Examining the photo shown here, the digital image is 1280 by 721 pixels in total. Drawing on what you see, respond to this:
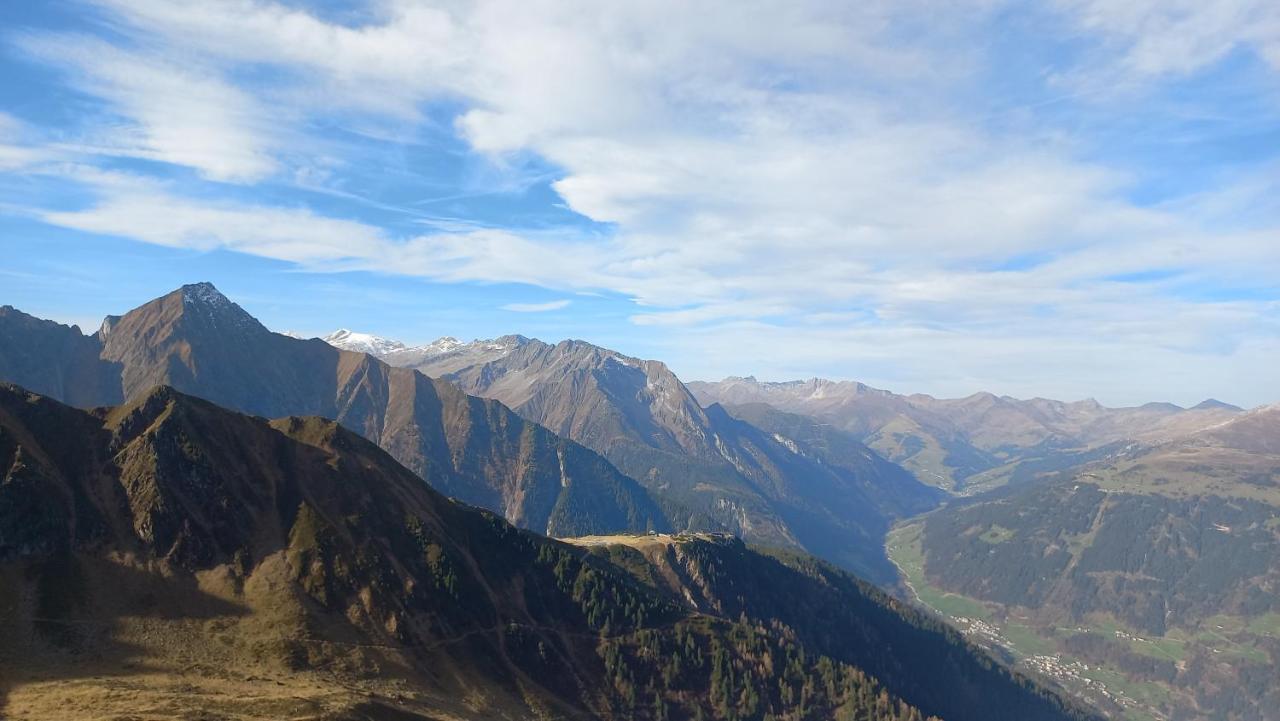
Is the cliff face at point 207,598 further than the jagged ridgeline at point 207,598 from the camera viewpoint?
Yes

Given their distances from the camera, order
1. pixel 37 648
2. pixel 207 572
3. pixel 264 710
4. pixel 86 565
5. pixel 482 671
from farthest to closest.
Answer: pixel 482 671
pixel 207 572
pixel 86 565
pixel 37 648
pixel 264 710

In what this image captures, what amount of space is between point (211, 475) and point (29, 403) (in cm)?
4822

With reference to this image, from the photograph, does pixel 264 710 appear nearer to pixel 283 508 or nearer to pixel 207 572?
pixel 207 572

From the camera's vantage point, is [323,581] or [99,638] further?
[323,581]

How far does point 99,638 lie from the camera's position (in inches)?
5315

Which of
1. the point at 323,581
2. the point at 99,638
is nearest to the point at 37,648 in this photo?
the point at 99,638

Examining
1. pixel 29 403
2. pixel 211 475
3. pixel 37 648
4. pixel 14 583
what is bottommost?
pixel 37 648

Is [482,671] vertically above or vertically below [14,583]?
below

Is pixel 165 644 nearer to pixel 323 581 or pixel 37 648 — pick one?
pixel 37 648

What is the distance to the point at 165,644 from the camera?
140 m

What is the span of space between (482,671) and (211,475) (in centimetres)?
8857

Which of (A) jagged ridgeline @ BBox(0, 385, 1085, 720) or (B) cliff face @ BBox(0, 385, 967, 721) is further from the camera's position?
(B) cliff face @ BBox(0, 385, 967, 721)

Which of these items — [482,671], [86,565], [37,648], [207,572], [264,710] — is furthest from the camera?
[482,671]

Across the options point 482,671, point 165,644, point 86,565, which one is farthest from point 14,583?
point 482,671
